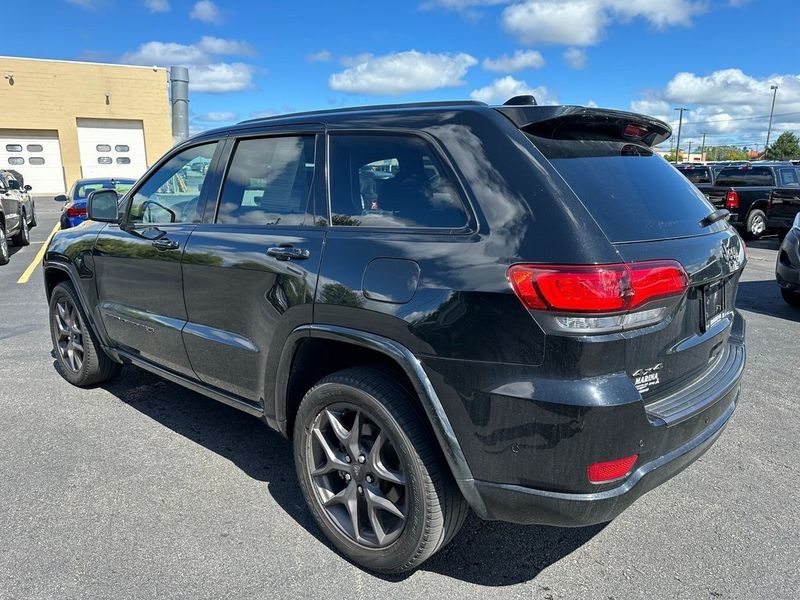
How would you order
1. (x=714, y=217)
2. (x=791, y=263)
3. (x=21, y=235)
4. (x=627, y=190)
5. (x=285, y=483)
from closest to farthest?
(x=627, y=190) < (x=714, y=217) < (x=285, y=483) < (x=791, y=263) < (x=21, y=235)

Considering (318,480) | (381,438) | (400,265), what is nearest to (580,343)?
(400,265)

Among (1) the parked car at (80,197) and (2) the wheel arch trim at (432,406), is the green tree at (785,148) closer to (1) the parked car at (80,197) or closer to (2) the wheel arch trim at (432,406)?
(1) the parked car at (80,197)

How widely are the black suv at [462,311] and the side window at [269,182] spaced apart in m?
0.01

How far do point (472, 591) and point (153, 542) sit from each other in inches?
57.3

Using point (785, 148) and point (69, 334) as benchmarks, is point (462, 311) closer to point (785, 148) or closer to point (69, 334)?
point (69, 334)

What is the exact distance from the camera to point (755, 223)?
15.6m

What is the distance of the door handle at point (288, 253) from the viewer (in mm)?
2791

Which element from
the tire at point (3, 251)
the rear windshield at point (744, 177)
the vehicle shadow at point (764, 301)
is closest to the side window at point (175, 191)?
the vehicle shadow at point (764, 301)

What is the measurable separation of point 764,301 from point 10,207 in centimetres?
1321

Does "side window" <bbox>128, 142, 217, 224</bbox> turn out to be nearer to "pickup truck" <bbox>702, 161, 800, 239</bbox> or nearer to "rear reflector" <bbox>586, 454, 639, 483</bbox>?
"rear reflector" <bbox>586, 454, 639, 483</bbox>

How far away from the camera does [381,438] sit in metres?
2.57

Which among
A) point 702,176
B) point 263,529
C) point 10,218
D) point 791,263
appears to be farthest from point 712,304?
point 702,176

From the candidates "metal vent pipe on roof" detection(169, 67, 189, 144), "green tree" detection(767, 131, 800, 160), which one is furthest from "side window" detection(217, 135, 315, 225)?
"green tree" detection(767, 131, 800, 160)

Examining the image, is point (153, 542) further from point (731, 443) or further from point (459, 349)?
point (731, 443)
